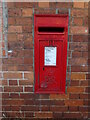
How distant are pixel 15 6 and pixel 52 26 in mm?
653

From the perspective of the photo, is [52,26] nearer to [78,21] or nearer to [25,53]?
[78,21]

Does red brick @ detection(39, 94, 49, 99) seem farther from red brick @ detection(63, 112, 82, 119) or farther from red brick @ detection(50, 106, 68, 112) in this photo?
red brick @ detection(63, 112, 82, 119)

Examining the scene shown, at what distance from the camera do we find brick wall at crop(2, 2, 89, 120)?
2.11 meters

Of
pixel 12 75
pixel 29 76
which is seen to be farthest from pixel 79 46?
pixel 12 75

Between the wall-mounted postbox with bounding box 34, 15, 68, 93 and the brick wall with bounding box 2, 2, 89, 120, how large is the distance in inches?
3.6

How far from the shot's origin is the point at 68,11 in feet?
6.90

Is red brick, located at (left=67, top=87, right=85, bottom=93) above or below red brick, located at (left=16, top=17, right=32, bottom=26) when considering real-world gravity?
below

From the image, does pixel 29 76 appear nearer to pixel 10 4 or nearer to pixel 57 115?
pixel 57 115

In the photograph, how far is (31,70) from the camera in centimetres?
226

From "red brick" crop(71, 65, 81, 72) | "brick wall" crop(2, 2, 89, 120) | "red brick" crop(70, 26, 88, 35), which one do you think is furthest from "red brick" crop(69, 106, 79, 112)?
"red brick" crop(70, 26, 88, 35)

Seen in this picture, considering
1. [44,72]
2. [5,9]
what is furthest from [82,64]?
[5,9]

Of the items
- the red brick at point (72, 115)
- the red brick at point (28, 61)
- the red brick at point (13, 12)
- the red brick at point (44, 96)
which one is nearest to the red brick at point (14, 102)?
the red brick at point (44, 96)

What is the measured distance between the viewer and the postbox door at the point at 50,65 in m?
2.15

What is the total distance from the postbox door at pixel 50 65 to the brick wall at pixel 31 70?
153 mm
